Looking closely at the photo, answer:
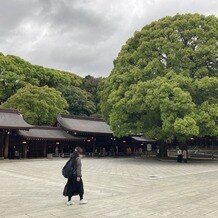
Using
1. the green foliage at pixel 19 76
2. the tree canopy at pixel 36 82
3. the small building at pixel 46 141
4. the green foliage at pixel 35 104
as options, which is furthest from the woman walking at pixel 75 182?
the green foliage at pixel 19 76

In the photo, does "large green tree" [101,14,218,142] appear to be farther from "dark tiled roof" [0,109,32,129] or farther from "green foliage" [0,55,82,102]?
"green foliage" [0,55,82,102]

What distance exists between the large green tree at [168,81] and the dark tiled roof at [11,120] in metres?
9.90

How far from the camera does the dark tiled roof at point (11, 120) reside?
32219 mm

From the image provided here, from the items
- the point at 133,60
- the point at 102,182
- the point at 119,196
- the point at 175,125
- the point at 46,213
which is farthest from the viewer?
the point at 133,60

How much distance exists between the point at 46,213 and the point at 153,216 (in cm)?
313

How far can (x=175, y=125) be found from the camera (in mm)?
27234

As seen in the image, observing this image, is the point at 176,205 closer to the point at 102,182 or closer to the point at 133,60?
the point at 102,182

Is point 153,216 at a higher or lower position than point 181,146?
lower

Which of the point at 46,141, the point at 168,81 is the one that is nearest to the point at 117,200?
the point at 168,81

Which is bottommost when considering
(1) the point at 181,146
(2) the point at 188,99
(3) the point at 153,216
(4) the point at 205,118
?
(3) the point at 153,216

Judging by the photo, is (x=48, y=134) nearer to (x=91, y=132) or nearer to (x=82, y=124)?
(x=91, y=132)

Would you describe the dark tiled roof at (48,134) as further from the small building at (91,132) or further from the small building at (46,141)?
the small building at (91,132)

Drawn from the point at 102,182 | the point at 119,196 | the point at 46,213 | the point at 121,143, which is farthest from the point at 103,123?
the point at 46,213

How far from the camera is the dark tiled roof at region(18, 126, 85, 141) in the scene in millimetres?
36469
